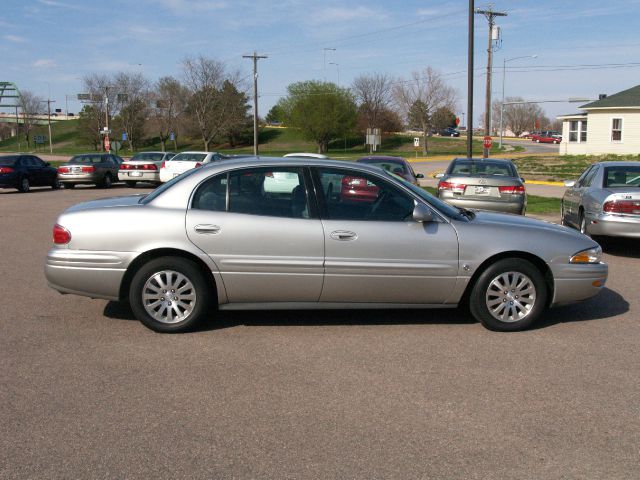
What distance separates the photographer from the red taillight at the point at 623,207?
10.5 m

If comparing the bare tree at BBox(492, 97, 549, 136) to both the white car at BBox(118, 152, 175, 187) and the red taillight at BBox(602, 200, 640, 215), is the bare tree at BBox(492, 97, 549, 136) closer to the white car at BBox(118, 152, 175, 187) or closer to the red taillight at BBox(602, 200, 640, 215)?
the white car at BBox(118, 152, 175, 187)

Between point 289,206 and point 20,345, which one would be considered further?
point 289,206

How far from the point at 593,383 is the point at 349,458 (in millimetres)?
2219

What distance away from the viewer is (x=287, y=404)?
178 inches

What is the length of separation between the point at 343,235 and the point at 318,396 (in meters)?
1.85

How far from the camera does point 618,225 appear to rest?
414 inches

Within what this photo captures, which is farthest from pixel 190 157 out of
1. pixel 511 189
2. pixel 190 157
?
pixel 511 189

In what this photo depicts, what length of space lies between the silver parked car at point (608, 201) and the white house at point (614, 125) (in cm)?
3602

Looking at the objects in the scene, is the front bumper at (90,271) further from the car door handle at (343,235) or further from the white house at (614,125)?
the white house at (614,125)

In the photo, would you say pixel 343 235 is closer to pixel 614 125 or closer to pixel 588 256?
pixel 588 256

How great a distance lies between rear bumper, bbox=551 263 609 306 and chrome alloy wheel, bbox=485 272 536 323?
263 mm

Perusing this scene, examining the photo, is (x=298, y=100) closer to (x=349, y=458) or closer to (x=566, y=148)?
(x=566, y=148)

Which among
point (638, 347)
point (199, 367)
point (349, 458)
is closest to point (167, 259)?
point (199, 367)

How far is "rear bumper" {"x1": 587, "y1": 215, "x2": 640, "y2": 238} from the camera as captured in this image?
1043 centimetres
